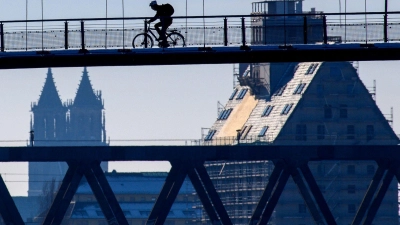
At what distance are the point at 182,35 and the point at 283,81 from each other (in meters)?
133

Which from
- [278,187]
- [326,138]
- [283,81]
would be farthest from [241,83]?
[278,187]

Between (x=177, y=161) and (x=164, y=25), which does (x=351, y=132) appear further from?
(x=164, y=25)

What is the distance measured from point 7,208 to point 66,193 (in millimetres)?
2927

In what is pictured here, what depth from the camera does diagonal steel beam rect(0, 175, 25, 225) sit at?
2557 inches

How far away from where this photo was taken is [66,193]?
67.4 metres

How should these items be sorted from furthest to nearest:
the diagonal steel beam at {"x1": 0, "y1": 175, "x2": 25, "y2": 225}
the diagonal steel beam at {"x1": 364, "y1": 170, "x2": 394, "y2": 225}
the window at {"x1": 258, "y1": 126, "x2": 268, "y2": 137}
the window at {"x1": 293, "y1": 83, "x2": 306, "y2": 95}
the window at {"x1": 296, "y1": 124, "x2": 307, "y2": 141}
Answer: the window at {"x1": 258, "y1": 126, "x2": 268, "y2": 137} < the window at {"x1": 293, "y1": 83, "x2": 306, "y2": 95} < the window at {"x1": 296, "y1": 124, "x2": 307, "y2": 141} < the diagonal steel beam at {"x1": 364, "y1": 170, "x2": 394, "y2": 225} < the diagonal steel beam at {"x1": 0, "y1": 175, "x2": 25, "y2": 225}

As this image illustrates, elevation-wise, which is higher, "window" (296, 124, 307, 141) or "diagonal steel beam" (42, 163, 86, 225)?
"window" (296, 124, 307, 141)

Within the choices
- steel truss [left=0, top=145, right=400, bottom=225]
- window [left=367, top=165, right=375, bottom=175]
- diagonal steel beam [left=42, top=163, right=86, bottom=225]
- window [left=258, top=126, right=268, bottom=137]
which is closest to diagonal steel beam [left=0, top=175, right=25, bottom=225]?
steel truss [left=0, top=145, right=400, bottom=225]

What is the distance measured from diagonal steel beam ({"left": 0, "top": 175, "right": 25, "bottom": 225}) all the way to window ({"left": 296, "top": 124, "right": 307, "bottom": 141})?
383 feet

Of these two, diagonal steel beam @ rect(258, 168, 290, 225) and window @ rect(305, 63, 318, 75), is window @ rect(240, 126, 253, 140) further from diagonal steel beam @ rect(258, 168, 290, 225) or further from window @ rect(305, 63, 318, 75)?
diagonal steel beam @ rect(258, 168, 290, 225)

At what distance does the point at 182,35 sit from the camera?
62125 mm

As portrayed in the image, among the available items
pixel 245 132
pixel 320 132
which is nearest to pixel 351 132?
pixel 320 132

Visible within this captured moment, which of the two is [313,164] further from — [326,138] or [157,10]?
[157,10]

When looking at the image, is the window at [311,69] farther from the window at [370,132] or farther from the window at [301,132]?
the window at [370,132]
